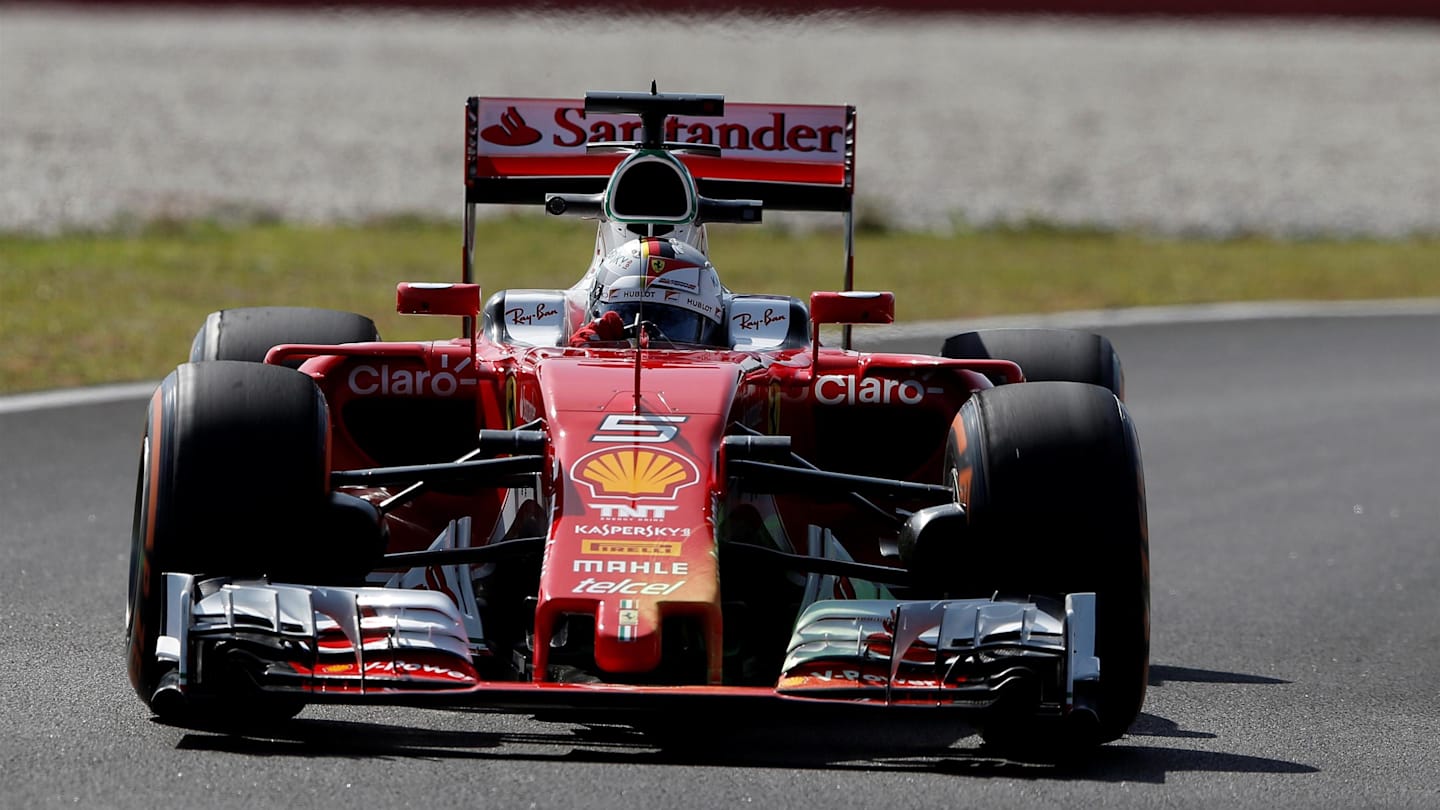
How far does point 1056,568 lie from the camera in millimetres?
5531

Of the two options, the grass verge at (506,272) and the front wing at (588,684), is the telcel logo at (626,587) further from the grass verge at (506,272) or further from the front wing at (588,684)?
the grass verge at (506,272)

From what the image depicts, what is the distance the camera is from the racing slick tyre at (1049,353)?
7.69 m

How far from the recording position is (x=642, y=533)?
18.2 ft

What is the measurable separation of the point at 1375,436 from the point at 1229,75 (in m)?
26.4

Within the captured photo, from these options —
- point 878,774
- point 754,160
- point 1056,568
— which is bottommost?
point 878,774

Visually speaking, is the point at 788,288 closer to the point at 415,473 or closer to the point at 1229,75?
the point at 415,473

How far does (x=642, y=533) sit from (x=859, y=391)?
4.58 feet

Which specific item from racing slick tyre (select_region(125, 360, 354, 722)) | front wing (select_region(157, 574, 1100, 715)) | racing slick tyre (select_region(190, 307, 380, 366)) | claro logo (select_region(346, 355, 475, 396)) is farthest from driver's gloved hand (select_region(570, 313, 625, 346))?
front wing (select_region(157, 574, 1100, 715))

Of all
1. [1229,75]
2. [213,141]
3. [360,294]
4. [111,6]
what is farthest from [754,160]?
[111,6]

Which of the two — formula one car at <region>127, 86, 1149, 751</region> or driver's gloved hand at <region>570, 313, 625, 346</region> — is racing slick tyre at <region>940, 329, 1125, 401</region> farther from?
driver's gloved hand at <region>570, 313, 625, 346</region>

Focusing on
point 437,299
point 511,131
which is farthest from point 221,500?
point 511,131

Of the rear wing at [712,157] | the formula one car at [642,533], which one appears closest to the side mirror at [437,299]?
the formula one car at [642,533]

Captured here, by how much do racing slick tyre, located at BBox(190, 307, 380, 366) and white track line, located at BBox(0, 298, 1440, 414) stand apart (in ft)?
14.3

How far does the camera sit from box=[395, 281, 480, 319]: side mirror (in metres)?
6.48
